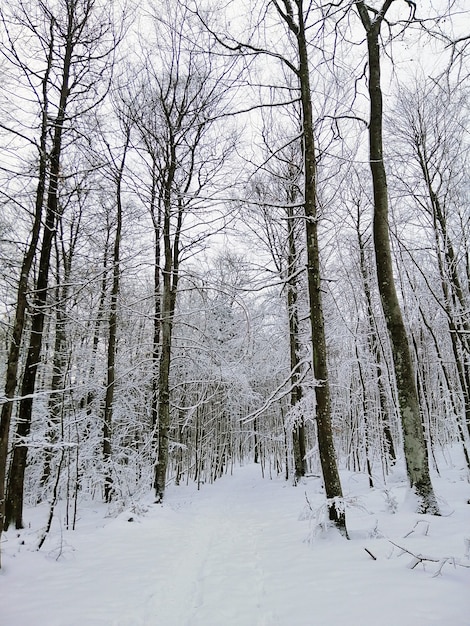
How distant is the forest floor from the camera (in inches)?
102

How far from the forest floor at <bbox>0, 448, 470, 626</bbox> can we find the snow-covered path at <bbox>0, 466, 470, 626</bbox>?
1 cm

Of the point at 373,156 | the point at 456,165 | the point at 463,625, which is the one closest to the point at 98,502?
the point at 463,625

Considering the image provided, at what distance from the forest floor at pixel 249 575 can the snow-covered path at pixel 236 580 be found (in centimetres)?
1

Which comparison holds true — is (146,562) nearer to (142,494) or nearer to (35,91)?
(142,494)

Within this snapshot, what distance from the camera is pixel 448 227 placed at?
33.3 feet

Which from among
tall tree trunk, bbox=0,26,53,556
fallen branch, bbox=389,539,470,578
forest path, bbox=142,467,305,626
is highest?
tall tree trunk, bbox=0,26,53,556

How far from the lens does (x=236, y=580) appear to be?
146 inches

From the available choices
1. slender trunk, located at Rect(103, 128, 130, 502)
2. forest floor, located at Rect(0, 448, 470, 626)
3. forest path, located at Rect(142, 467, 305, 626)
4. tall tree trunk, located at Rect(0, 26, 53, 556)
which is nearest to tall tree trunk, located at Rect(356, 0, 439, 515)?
forest floor, located at Rect(0, 448, 470, 626)

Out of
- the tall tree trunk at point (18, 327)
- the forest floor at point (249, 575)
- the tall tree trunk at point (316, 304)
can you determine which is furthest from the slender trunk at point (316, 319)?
the tall tree trunk at point (18, 327)

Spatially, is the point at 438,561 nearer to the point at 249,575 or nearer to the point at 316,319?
the point at 249,575

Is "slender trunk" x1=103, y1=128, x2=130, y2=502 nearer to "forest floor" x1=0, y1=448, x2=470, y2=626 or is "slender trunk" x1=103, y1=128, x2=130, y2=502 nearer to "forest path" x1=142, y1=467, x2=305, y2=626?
"forest floor" x1=0, y1=448, x2=470, y2=626

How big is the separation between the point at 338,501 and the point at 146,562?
2580mm

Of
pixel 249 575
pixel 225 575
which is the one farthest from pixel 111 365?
pixel 249 575

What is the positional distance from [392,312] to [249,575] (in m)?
4.25
